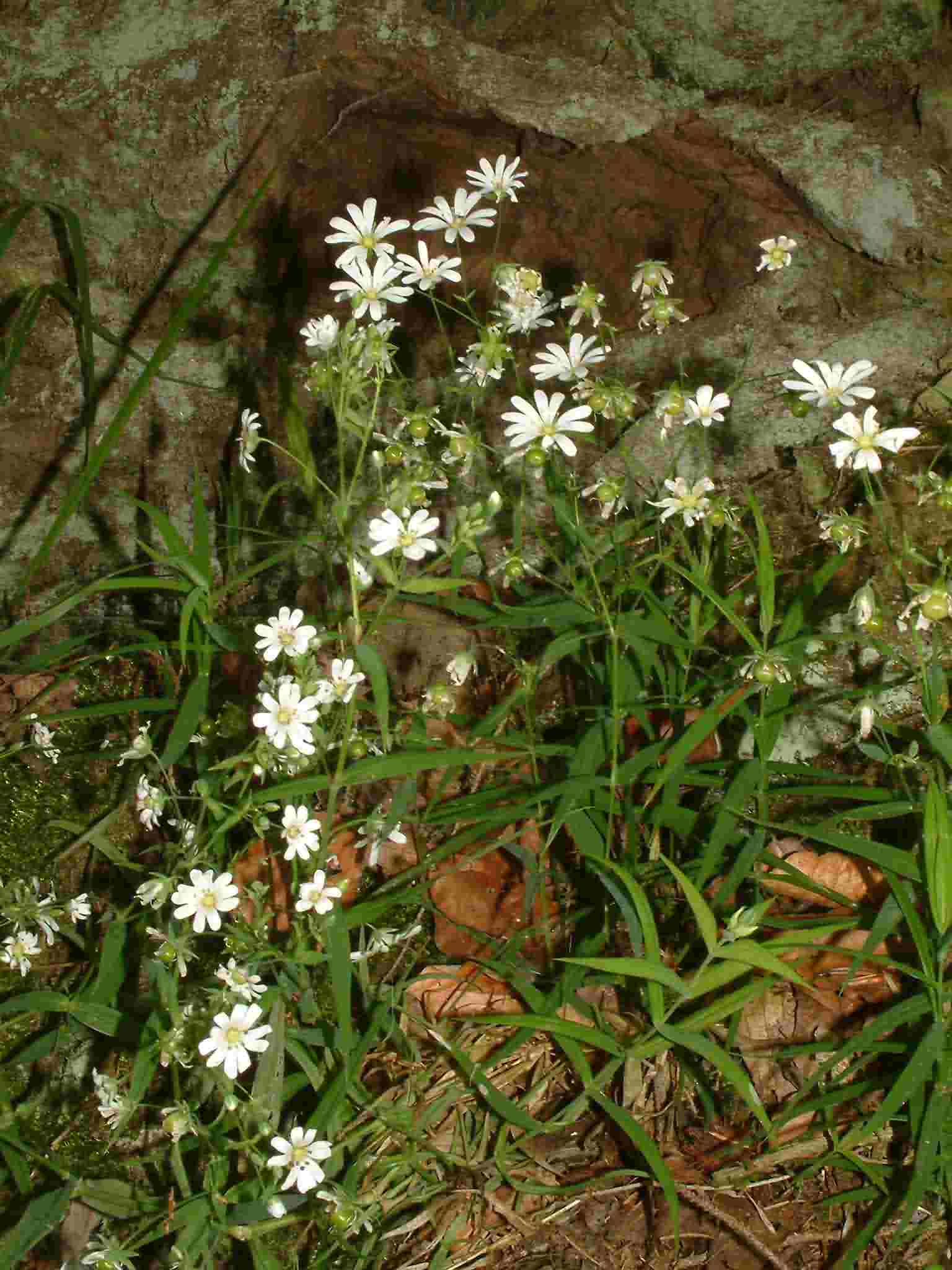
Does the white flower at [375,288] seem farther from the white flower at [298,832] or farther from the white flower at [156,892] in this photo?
the white flower at [156,892]

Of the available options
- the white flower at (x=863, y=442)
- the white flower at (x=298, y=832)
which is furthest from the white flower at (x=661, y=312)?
the white flower at (x=298, y=832)

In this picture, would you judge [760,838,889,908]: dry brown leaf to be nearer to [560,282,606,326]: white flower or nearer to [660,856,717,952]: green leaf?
[660,856,717,952]: green leaf

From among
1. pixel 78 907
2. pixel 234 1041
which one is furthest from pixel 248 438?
pixel 234 1041

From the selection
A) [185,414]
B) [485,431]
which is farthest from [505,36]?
[185,414]

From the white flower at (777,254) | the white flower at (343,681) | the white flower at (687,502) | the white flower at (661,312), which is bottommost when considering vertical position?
the white flower at (343,681)

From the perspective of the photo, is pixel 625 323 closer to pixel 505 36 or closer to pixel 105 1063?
pixel 505 36
